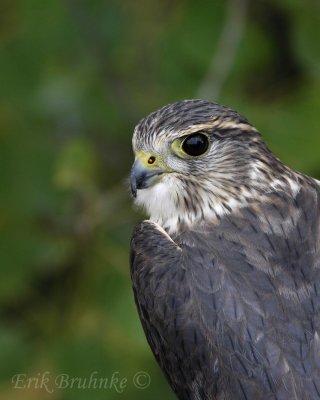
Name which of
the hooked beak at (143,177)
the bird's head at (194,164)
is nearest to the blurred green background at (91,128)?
the bird's head at (194,164)

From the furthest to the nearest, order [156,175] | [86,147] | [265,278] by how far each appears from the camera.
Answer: [86,147]
[156,175]
[265,278]

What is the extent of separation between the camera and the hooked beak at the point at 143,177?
20.7 ft

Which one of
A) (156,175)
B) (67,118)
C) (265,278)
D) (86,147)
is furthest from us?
(67,118)

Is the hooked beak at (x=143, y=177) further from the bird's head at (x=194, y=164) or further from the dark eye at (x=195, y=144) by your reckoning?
the dark eye at (x=195, y=144)

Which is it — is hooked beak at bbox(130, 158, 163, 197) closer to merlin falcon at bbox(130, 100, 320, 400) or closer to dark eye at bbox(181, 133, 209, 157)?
merlin falcon at bbox(130, 100, 320, 400)

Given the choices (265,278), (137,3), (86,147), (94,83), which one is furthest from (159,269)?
(137,3)

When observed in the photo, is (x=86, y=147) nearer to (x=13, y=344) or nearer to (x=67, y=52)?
(x=67, y=52)

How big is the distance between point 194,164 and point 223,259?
23.0 inches

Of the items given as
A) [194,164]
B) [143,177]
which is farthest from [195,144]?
[143,177]

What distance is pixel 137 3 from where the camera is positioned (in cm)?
876

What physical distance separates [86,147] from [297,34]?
150cm

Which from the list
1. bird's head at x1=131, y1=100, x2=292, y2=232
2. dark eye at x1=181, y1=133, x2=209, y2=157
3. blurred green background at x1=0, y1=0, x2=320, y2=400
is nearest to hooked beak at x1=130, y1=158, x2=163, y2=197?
bird's head at x1=131, y1=100, x2=292, y2=232

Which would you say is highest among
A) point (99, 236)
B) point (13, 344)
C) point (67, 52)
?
point (67, 52)

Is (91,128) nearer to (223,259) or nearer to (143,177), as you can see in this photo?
(143,177)
